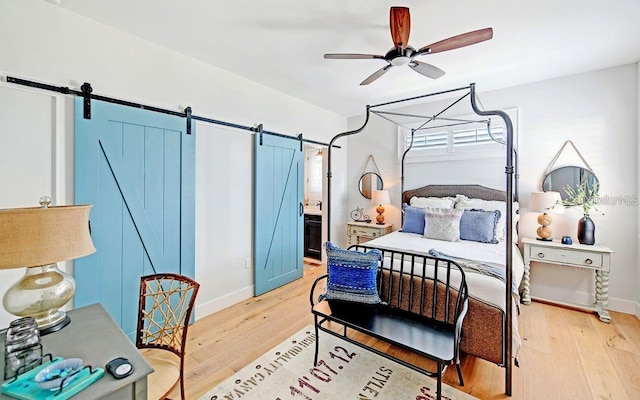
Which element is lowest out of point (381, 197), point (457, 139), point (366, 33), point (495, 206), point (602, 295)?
→ point (602, 295)

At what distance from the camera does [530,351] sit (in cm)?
240

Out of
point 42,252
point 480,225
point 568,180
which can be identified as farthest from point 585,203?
point 42,252

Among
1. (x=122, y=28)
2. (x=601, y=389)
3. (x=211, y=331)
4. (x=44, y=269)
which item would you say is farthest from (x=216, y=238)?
(x=601, y=389)

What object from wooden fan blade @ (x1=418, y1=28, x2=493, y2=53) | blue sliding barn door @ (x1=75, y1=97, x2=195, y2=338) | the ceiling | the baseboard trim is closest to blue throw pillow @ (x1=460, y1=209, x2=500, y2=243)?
the ceiling

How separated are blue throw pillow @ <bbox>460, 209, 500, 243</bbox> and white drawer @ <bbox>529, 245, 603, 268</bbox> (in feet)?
1.83

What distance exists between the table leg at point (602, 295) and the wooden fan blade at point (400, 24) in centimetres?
318

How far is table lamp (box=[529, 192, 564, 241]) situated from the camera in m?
3.16

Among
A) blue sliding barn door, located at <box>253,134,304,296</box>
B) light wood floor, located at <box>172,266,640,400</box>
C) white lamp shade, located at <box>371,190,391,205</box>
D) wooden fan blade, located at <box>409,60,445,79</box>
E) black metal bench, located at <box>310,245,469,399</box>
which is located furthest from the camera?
white lamp shade, located at <box>371,190,391,205</box>

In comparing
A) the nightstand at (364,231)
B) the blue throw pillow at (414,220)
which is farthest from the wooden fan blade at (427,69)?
the nightstand at (364,231)

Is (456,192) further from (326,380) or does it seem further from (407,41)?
(326,380)

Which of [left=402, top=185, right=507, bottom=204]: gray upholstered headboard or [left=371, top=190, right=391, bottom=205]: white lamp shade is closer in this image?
[left=402, top=185, right=507, bottom=204]: gray upholstered headboard

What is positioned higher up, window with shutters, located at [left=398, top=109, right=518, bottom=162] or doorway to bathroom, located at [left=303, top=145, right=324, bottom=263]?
window with shutters, located at [left=398, top=109, right=518, bottom=162]

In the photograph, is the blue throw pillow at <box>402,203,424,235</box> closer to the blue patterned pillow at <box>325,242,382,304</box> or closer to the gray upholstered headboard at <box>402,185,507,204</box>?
the gray upholstered headboard at <box>402,185,507,204</box>

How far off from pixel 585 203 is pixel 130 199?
4.71 metres
